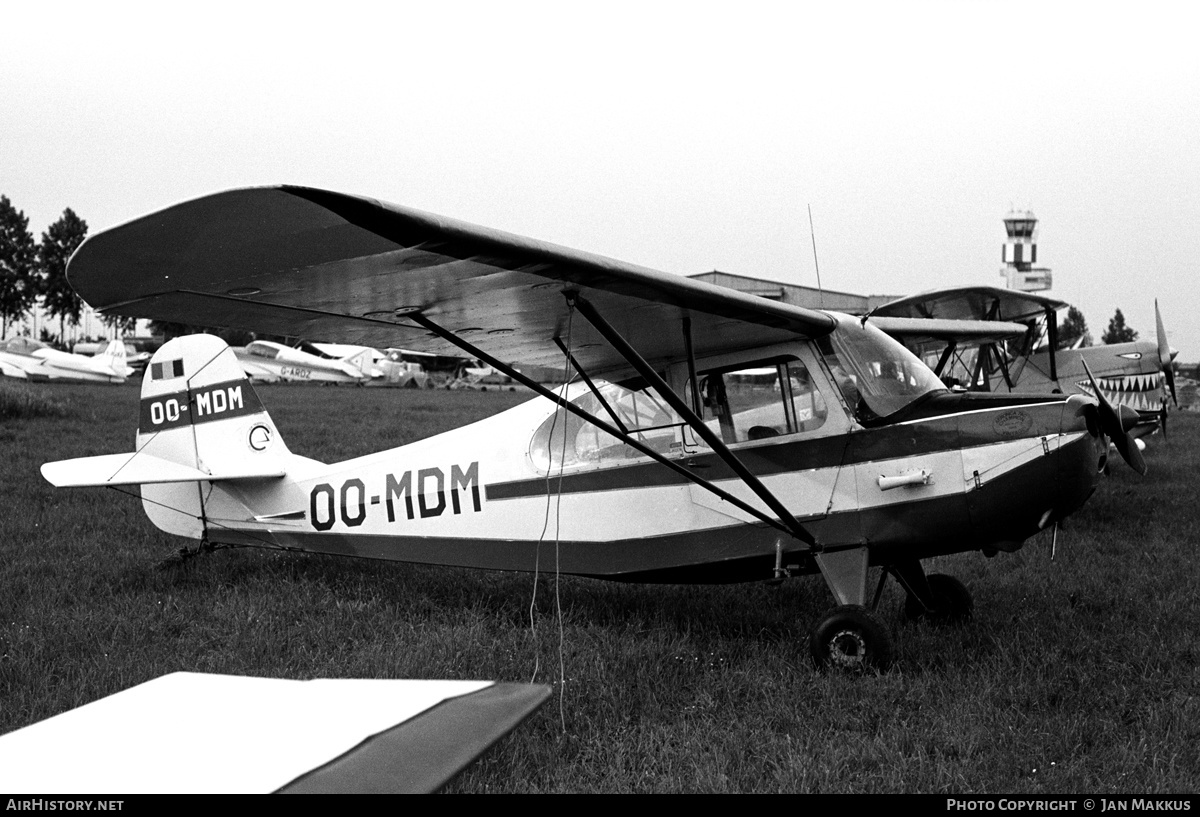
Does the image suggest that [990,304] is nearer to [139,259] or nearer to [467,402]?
[139,259]

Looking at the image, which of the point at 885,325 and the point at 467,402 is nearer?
the point at 885,325

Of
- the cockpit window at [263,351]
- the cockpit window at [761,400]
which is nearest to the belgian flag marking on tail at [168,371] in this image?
the cockpit window at [761,400]

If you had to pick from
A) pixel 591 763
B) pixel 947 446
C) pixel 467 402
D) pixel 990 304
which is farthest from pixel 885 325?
pixel 467 402

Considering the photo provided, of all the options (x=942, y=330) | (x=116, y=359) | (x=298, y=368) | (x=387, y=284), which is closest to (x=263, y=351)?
(x=298, y=368)

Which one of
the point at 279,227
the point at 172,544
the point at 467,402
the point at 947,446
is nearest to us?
the point at 279,227

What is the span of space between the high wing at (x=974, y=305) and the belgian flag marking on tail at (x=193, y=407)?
8036 mm

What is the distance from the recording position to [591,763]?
396 cm

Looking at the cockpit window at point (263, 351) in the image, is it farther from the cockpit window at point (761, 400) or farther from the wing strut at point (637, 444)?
the cockpit window at point (761, 400)

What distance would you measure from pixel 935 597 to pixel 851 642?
1.32 meters

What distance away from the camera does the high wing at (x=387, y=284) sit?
3.23 m

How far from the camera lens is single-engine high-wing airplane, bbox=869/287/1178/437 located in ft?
42.2

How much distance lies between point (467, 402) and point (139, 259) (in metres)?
28.2

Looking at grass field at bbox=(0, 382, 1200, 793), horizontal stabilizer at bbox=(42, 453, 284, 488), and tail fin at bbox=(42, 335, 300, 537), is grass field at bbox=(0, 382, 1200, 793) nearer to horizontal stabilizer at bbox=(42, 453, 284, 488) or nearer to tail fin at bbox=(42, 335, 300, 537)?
tail fin at bbox=(42, 335, 300, 537)

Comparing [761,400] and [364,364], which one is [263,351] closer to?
[364,364]
